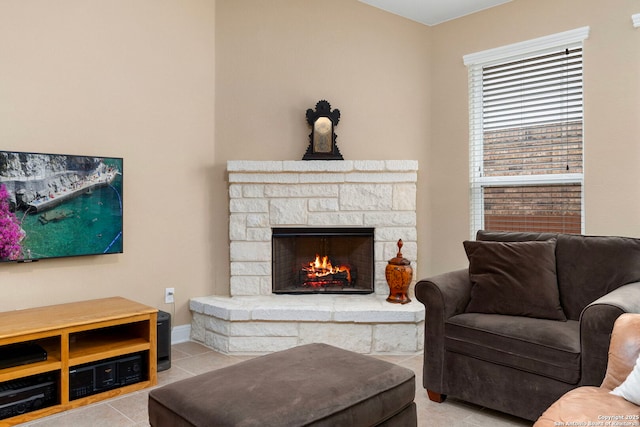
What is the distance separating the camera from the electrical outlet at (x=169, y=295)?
377 cm

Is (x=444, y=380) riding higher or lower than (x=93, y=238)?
lower

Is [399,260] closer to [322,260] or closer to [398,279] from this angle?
[398,279]

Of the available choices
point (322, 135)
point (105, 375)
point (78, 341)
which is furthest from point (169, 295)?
point (322, 135)

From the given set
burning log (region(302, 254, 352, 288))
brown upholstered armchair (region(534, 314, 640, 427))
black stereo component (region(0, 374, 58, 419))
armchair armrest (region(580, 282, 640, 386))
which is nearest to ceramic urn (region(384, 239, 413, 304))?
burning log (region(302, 254, 352, 288))

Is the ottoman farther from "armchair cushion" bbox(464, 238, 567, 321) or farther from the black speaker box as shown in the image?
the black speaker box

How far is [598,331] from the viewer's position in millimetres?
2135

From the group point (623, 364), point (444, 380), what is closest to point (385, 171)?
point (444, 380)

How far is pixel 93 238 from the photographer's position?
3271 millimetres

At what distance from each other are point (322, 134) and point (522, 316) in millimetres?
2106

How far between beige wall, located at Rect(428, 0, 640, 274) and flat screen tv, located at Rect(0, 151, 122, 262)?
9.08 feet

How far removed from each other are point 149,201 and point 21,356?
1.38 meters

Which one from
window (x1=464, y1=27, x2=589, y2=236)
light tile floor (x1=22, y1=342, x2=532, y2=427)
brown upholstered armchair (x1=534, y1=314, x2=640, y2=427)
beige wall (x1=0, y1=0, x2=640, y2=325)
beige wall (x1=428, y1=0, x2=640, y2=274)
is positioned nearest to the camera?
brown upholstered armchair (x1=534, y1=314, x2=640, y2=427)

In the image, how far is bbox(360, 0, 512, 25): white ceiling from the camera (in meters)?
4.01

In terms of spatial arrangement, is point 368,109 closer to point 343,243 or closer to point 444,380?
point 343,243
